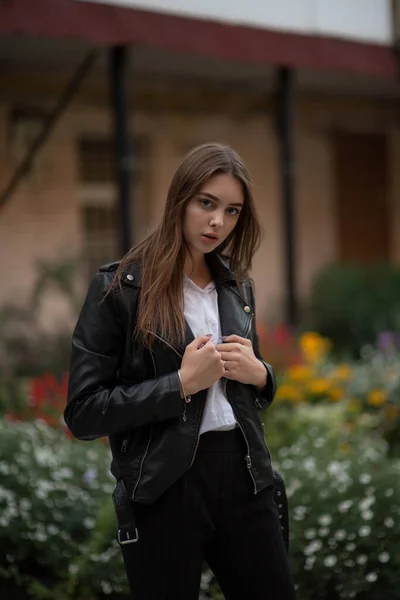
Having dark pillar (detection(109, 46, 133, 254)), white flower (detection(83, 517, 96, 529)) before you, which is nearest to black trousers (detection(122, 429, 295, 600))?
white flower (detection(83, 517, 96, 529))

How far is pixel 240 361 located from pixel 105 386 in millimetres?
356

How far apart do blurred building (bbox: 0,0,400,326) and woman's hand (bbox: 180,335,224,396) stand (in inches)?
167

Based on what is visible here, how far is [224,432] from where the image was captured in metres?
2.55

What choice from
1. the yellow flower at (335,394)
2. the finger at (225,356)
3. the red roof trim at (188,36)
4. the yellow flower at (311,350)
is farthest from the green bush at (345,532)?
the red roof trim at (188,36)

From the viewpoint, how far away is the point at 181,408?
2451mm

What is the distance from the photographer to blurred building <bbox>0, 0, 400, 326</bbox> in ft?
24.2

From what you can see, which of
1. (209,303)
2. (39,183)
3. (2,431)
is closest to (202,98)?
(39,183)

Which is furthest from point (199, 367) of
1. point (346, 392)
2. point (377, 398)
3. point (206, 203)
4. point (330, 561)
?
point (346, 392)

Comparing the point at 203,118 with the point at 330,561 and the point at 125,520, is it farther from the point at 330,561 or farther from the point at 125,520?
the point at 125,520

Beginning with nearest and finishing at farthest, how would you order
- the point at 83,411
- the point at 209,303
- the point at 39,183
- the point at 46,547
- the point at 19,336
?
the point at 83,411 → the point at 209,303 → the point at 46,547 → the point at 19,336 → the point at 39,183

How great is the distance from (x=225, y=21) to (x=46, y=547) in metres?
4.97

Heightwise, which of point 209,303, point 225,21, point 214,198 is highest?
point 225,21

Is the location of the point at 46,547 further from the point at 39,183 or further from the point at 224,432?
the point at 39,183

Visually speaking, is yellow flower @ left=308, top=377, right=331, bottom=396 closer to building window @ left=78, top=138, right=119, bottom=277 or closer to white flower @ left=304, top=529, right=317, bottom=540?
white flower @ left=304, top=529, right=317, bottom=540
